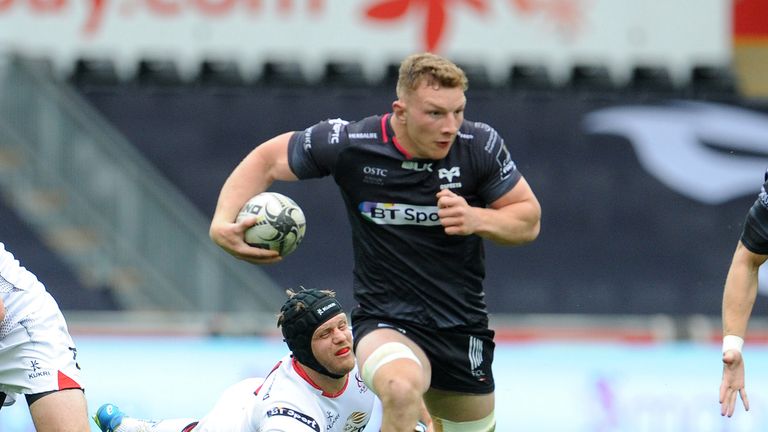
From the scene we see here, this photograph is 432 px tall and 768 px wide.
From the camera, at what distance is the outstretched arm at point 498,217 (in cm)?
709

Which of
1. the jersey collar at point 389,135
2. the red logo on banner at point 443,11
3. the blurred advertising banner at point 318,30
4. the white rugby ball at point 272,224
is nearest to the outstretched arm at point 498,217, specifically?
the jersey collar at point 389,135

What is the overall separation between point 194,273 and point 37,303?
7746 mm

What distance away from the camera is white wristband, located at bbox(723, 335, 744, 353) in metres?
7.04

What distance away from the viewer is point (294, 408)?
7.75 metres

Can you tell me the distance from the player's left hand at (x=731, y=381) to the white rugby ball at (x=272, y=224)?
2.10m

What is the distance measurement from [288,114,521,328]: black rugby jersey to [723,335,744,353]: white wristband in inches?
49.4

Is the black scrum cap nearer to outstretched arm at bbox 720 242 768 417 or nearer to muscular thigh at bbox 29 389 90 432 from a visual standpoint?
muscular thigh at bbox 29 389 90 432

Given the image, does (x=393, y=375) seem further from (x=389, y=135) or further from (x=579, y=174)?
(x=579, y=174)

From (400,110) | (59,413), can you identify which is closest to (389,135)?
(400,110)

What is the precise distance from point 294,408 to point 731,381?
2172mm

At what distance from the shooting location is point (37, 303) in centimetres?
759

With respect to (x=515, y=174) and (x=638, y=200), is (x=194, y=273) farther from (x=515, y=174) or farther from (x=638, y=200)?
(x=515, y=174)

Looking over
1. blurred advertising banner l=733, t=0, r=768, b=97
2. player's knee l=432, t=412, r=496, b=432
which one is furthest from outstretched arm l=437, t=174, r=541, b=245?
blurred advertising banner l=733, t=0, r=768, b=97

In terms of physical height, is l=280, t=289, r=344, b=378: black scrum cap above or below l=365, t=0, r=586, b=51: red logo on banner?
below
